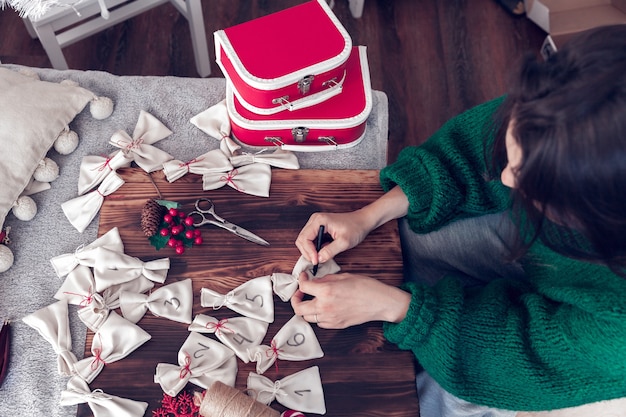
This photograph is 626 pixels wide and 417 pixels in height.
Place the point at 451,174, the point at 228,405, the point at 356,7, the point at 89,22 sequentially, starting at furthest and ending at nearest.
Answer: the point at 356,7 → the point at 89,22 → the point at 451,174 → the point at 228,405

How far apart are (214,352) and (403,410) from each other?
1.04 feet

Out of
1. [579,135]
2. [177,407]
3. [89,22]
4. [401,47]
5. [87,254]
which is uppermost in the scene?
[579,135]

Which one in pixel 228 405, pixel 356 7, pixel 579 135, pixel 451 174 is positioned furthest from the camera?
pixel 356 7

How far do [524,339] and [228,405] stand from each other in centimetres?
46

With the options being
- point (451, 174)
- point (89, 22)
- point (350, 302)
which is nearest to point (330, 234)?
point (350, 302)

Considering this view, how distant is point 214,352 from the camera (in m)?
0.89

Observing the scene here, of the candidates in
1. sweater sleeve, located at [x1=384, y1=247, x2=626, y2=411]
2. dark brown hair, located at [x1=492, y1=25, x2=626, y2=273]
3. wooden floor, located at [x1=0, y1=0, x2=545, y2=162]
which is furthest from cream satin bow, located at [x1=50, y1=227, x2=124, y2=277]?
wooden floor, located at [x1=0, y1=0, x2=545, y2=162]

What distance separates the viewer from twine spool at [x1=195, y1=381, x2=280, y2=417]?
0.79 meters

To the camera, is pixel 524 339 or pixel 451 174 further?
pixel 451 174

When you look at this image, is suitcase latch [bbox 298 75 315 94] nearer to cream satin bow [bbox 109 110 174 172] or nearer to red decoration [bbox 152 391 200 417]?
cream satin bow [bbox 109 110 174 172]

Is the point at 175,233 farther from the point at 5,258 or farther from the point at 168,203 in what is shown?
the point at 5,258

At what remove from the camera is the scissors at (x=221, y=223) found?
976 millimetres

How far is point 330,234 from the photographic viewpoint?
38.4 inches

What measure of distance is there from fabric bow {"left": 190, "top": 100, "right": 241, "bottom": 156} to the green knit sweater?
1.20ft
